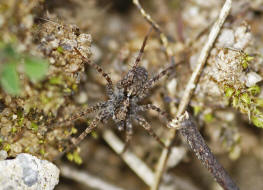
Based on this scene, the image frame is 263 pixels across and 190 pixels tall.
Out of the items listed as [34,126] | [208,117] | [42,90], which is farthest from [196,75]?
[34,126]

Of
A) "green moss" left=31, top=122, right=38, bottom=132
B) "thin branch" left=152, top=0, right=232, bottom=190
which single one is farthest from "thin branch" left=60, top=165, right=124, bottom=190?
"green moss" left=31, top=122, right=38, bottom=132

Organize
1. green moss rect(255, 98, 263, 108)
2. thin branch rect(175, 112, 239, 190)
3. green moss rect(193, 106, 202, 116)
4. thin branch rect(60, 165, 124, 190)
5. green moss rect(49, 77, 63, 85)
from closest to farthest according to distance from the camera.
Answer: thin branch rect(175, 112, 239, 190) < green moss rect(49, 77, 63, 85) < green moss rect(255, 98, 263, 108) < green moss rect(193, 106, 202, 116) < thin branch rect(60, 165, 124, 190)

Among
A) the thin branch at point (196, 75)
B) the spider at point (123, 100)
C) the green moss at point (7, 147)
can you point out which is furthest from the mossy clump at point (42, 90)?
the thin branch at point (196, 75)

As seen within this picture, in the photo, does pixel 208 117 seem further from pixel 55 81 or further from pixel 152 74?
pixel 55 81

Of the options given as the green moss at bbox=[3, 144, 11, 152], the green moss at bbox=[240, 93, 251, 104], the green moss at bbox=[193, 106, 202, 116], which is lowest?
the green moss at bbox=[3, 144, 11, 152]

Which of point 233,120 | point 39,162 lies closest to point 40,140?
point 39,162

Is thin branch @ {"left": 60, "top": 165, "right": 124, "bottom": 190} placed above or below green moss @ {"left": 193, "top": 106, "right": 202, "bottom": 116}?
below

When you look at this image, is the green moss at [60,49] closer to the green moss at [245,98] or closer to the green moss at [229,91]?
the green moss at [229,91]

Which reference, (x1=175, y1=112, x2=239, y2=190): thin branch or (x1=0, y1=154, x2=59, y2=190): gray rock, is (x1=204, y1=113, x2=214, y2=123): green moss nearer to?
(x1=175, y1=112, x2=239, y2=190): thin branch
